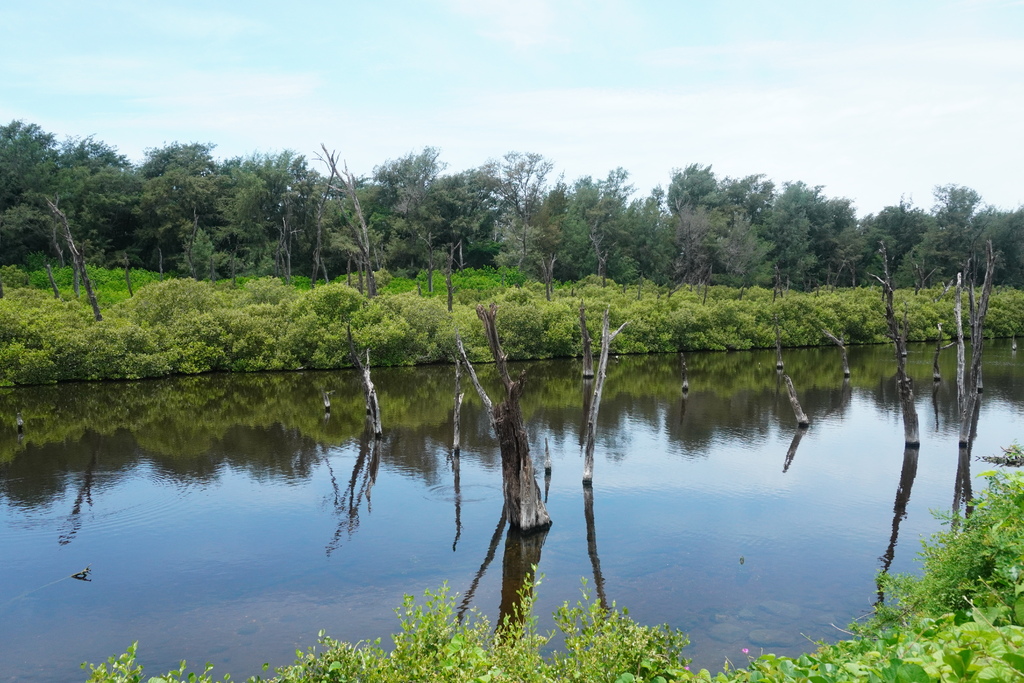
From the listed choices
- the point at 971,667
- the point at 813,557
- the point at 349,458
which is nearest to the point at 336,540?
the point at 349,458

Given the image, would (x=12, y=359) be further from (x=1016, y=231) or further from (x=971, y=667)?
(x=1016, y=231)

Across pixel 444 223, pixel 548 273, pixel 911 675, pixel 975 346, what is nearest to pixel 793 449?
pixel 975 346

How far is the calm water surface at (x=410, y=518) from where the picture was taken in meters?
12.5

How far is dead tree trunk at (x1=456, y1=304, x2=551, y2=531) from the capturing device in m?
15.5

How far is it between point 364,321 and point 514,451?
1101 inches

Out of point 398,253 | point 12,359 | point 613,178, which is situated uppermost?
point 613,178

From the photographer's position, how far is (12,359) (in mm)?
33594

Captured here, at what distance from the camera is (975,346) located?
66.5 feet

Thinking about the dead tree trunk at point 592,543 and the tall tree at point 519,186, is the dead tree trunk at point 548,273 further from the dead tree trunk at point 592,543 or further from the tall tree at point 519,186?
the dead tree trunk at point 592,543

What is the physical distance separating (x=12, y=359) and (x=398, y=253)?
112 ft

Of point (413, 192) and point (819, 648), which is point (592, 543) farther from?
point (413, 192)

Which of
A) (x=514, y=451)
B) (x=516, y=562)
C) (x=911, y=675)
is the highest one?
(x=911, y=675)

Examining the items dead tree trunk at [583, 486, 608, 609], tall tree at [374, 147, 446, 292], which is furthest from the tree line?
dead tree trunk at [583, 486, 608, 609]

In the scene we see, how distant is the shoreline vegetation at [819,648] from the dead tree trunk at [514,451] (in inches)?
216
